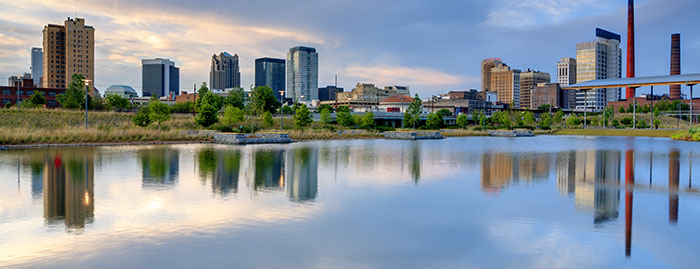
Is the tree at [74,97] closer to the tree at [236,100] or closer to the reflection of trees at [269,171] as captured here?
the tree at [236,100]

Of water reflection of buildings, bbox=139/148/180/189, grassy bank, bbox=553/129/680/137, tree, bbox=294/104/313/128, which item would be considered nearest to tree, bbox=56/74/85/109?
tree, bbox=294/104/313/128

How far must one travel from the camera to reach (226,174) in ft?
63.3

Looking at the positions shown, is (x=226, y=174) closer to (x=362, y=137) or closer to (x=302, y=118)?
(x=362, y=137)

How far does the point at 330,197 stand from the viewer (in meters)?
14.3

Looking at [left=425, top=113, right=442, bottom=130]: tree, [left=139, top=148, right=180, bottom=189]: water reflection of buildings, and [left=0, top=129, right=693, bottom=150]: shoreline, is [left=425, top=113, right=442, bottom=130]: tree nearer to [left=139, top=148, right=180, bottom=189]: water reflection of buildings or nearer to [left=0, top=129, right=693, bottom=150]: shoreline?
[left=0, top=129, right=693, bottom=150]: shoreline

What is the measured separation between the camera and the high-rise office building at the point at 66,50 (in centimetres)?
17288

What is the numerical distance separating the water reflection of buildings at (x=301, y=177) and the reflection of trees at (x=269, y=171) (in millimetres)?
331

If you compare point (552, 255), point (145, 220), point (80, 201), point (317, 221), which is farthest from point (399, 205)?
point (80, 201)

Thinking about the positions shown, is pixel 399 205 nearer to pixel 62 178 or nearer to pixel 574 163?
pixel 62 178

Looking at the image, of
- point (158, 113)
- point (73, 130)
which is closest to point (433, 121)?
point (158, 113)

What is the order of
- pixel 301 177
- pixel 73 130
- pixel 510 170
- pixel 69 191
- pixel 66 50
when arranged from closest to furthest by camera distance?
1. pixel 69 191
2. pixel 301 177
3. pixel 510 170
4. pixel 73 130
5. pixel 66 50

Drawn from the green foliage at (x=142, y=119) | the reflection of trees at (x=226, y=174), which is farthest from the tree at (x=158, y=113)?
the reflection of trees at (x=226, y=174)

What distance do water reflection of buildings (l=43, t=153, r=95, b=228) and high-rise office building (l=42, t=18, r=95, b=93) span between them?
566ft

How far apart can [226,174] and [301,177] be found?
311 centimetres
